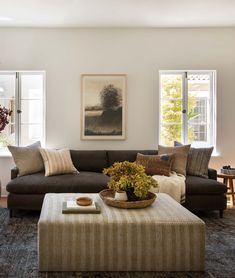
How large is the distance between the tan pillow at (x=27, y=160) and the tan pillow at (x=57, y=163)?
12cm

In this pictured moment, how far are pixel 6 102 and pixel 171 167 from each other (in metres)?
2.92

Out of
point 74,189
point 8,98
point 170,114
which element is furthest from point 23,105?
point 170,114

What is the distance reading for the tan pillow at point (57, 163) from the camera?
12.4 ft

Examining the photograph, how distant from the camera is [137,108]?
4637 mm

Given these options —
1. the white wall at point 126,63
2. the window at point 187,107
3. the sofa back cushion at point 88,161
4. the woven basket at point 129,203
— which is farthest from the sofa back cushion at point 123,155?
the woven basket at point 129,203

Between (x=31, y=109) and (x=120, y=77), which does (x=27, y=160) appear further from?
(x=120, y=77)

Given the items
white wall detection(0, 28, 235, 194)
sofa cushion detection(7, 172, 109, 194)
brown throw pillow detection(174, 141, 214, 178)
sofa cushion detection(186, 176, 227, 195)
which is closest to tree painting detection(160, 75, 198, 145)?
white wall detection(0, 28, 235, 194)

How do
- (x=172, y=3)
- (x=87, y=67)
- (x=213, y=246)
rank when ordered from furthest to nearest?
(x=87, y=67), (x=172, y=3), (x=213, y=246)

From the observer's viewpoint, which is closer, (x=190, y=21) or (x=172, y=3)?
(x=172, y=3)

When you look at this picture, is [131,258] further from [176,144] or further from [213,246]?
[176,144]

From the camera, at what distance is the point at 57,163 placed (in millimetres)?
3844

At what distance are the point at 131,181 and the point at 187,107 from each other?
2644mm

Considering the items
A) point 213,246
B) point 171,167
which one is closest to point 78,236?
point 213,246

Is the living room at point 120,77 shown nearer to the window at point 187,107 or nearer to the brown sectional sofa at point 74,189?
the window at point 187,107
